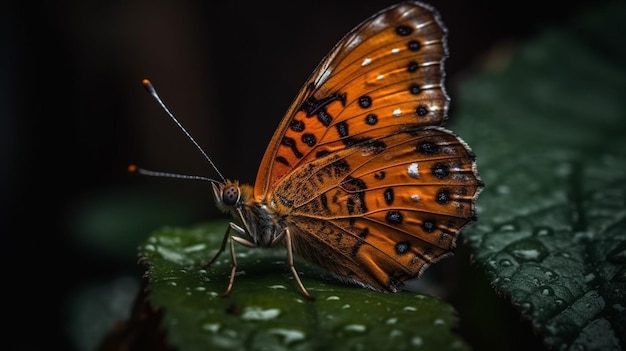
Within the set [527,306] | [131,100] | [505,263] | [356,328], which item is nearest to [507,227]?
[505,263]

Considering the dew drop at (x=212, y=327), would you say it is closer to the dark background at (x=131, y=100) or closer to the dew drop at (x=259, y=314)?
the dew drop at (x=259, y=314)

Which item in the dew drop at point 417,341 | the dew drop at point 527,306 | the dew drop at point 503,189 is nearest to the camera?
the dew drop at point 417,341

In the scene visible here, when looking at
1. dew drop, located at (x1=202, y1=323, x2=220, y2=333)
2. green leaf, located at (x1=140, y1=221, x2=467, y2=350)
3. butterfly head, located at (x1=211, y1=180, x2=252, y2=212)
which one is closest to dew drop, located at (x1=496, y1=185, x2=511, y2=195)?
green leaf, located at (x1=140, y1=221, x2=467, y2=350)

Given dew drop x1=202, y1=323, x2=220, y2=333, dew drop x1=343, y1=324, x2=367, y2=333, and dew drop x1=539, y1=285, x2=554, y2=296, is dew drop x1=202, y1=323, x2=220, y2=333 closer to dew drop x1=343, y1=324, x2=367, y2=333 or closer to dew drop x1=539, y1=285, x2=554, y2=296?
dew drop x1=343, y1=324, x2=367, y2=333

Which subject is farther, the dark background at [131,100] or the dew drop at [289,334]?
the dark background at [131,100]

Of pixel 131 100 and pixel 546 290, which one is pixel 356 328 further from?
pixel 131 100

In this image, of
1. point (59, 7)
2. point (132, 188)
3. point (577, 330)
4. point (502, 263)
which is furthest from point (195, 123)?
point (577, 330)

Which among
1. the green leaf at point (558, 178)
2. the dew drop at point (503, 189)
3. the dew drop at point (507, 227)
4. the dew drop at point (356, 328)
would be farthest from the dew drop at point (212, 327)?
the dew drop at point (503, 189)
